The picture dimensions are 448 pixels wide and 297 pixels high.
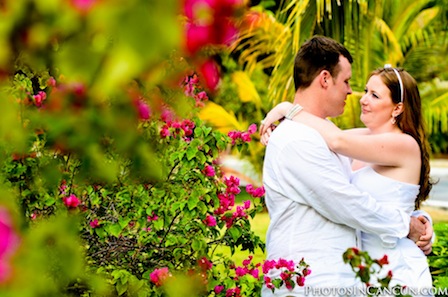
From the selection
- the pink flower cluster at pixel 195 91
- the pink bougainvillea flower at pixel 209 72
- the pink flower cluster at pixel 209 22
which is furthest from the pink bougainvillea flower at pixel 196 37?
the pink flower cluster at pixel 195 91

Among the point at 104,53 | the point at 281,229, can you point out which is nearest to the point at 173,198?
the point at 281,229

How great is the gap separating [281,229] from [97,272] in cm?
80

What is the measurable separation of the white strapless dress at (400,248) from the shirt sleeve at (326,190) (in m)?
0.11

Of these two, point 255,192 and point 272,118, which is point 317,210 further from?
point 255,192

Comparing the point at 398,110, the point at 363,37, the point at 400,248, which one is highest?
the point at 398,110

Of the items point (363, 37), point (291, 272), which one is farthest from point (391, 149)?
point (363, 37)

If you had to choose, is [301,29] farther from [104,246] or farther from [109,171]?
[109,171]

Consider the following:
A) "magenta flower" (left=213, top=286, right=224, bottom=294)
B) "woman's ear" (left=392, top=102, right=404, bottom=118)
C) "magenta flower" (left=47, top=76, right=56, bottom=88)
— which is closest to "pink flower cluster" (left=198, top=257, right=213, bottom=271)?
"magenta flower" (left=213, top=286, right=224, bottom=294)

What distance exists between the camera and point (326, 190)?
9.32 ft

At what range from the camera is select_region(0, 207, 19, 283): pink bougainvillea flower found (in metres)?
1.20

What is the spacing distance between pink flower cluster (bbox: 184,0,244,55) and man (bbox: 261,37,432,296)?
1.67m

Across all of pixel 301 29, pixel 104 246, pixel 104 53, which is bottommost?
pixel 301 29

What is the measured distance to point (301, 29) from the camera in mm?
8945

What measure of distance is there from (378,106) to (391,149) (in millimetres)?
266
